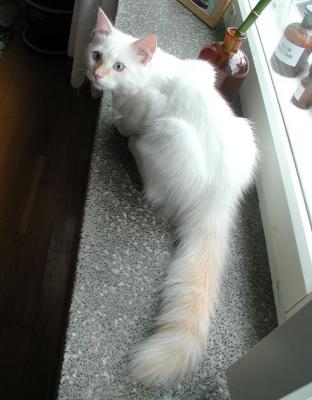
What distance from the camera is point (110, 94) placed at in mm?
919

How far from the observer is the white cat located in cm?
56

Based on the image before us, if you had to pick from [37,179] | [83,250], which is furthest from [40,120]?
[83,250]

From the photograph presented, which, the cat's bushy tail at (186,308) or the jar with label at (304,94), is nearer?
the cat's bushy tail at (186,308)

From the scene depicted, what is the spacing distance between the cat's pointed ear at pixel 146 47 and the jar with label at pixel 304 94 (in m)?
0.34

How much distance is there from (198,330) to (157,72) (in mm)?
530

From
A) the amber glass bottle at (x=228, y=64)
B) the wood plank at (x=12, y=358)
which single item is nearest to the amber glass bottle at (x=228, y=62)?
the amber glass bottle at (x=228, y=64)

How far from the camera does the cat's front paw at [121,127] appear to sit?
2.71 feet

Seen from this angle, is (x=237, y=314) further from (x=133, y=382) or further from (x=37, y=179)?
(x=37, y=179)

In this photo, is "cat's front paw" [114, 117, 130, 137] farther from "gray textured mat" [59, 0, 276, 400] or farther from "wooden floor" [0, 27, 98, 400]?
"wooden floor" [0, 27, 98, 400]

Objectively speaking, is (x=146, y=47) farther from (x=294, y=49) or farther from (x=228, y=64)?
(x=294, y=49)

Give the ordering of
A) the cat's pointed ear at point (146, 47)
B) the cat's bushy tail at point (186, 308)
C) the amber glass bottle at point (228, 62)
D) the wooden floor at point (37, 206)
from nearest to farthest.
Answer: the cat's bushy tail at point (186, 308)
the cat's pointed ear at point (146, 47)
the amber glass bottle at point (228, 62)
the wooden floor at point (37, 206)

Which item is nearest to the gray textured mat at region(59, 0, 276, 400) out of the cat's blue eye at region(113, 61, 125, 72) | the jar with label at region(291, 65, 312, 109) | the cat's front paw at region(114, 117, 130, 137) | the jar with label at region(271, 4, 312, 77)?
the cat's front paw at region(114, 117, 130, 137)

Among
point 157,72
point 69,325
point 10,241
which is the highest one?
point 157,72

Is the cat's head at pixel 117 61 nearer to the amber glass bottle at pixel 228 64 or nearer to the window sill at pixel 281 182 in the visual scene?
the amber glass bottle at pixel 228 64
